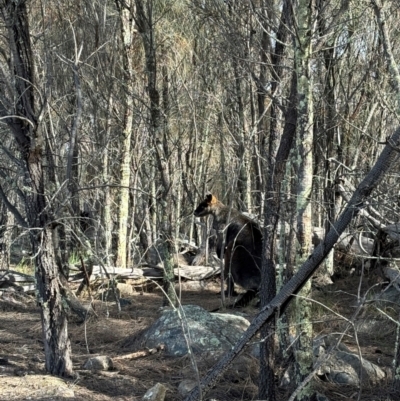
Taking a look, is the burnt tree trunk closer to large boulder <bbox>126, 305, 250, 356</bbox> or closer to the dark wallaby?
large boulder <bbox>126, 305, 250, 356</bbox>

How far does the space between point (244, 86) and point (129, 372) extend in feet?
34.8

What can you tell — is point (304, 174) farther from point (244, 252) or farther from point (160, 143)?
point (244, 252)

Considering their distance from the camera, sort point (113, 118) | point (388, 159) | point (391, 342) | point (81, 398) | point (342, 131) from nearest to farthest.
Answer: point (388, 159) → point (81, 398) → point (391, 342) → point (342, 131) → point (113, 118)

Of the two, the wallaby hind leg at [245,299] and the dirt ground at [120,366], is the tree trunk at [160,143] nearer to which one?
the dirt ground at [120,366]

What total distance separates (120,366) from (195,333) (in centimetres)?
114

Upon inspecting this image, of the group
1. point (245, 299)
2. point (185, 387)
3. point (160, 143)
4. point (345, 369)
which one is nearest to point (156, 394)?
point (185, 387)

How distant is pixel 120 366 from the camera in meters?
7.04

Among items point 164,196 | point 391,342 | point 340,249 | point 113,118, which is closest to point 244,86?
point 113,118

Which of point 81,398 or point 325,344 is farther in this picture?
point 325,344

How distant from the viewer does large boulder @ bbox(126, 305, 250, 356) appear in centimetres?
760

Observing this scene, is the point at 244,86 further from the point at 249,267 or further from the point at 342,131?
the point at 249,267

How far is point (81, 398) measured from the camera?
573cm

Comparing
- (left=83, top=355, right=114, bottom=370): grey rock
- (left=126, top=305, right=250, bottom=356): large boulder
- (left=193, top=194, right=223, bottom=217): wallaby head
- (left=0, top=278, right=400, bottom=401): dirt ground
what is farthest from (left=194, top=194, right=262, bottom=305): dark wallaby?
(left=83, top=355, right=114, bottom=370): grey rock

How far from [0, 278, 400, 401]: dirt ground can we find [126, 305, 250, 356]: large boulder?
7.4 inches
